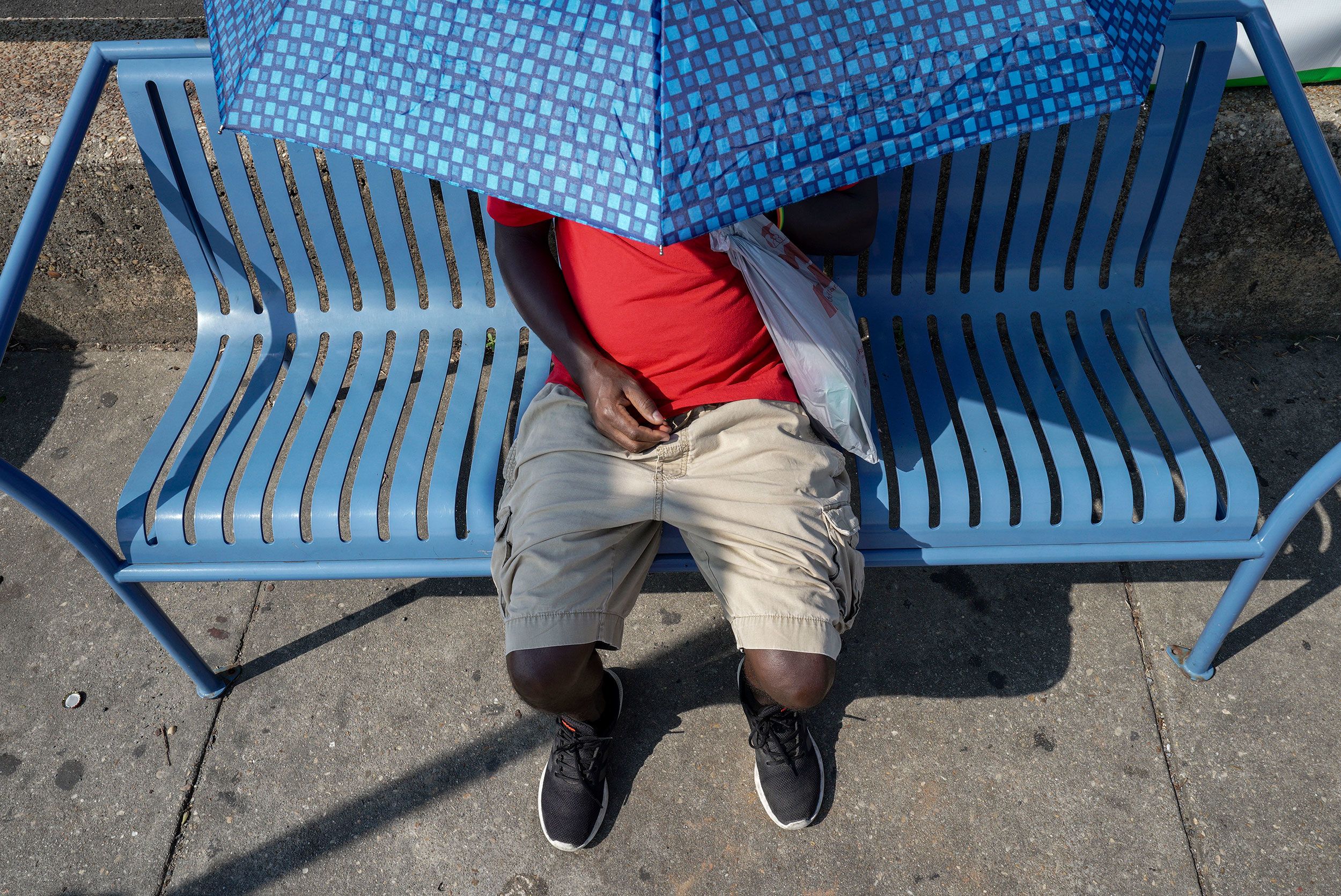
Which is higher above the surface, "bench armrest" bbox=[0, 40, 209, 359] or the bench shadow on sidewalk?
"bench armrest" bbox=[0, 40, 209, 359]

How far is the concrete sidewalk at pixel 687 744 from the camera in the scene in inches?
81.6

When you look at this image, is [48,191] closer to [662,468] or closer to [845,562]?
[662,468]

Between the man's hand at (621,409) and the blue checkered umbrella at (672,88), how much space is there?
2.27 ft

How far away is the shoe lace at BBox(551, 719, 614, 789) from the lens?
82.2 inches

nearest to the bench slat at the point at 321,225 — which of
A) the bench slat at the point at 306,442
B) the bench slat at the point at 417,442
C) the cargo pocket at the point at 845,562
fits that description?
the bench slat at the point at 306,442

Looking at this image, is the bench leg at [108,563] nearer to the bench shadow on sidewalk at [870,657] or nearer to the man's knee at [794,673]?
the bench shadow on sidewalk at [870,657]

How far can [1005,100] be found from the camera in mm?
1235

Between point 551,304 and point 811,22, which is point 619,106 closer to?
point 811,22

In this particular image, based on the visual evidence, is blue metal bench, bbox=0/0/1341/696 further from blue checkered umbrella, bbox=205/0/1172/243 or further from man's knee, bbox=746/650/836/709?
blue checkered umbrella, bbox=205/0/1172/243

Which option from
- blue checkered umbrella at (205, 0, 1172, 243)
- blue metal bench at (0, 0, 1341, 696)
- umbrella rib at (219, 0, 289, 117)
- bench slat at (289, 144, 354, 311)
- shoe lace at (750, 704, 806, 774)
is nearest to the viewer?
blue checkered umbrella at (205, 0, 1172, 243)

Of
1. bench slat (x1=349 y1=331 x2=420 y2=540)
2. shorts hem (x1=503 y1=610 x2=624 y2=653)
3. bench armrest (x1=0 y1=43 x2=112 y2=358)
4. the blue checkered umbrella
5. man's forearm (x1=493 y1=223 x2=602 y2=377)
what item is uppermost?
the blue checkered umbrella

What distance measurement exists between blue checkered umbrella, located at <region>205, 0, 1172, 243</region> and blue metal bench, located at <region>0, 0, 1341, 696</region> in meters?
0.93

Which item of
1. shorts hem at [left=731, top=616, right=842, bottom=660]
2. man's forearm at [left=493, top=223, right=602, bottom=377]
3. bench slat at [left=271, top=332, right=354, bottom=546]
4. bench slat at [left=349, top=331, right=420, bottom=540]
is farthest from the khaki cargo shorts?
bench slat at [left=271, top=332, right=354, bottom=546]

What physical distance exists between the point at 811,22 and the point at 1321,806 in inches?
85.7
